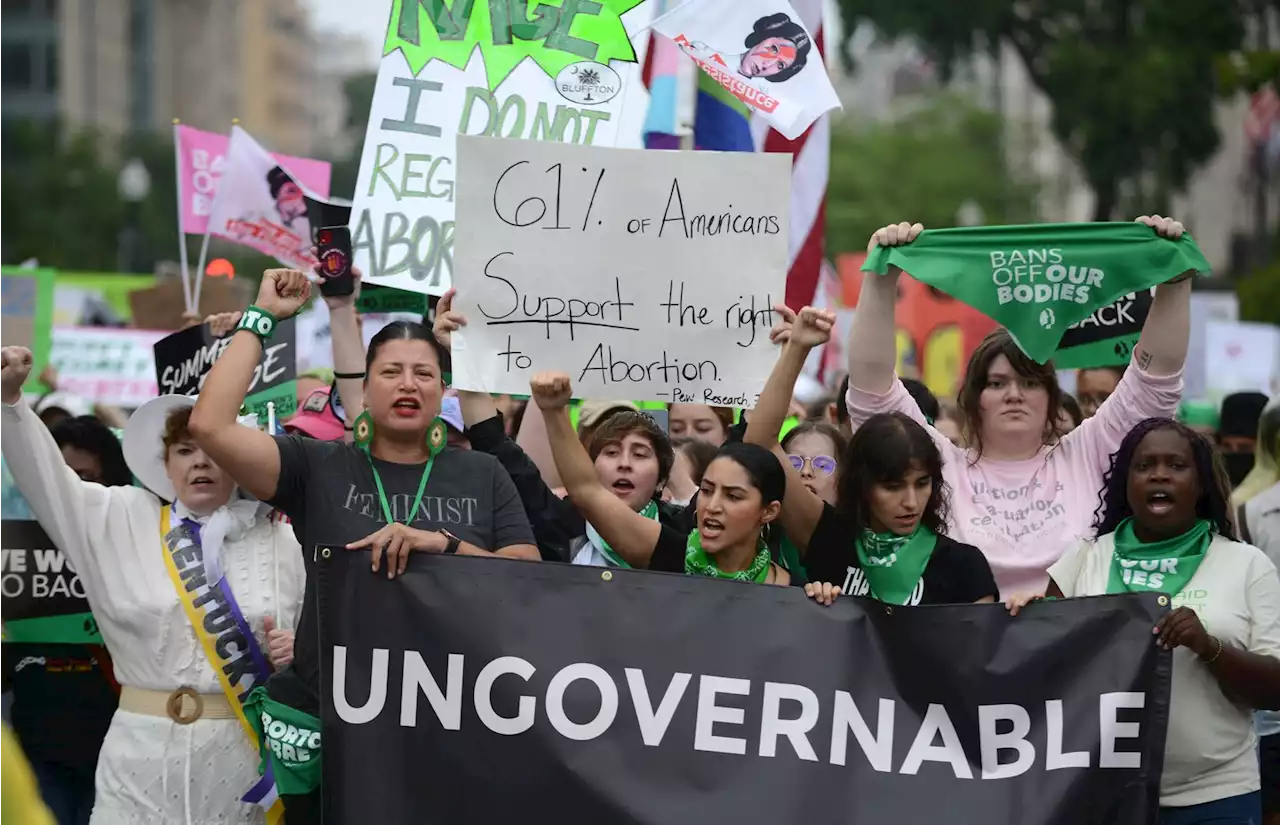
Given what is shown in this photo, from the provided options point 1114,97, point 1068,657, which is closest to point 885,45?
point 1114,97

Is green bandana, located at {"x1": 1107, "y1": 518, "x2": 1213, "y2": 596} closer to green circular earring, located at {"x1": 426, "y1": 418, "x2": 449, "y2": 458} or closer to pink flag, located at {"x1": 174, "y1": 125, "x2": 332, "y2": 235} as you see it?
green circular earring, located at {"x1": 426, "y1": 418, "x2": 449, "y2": 458}

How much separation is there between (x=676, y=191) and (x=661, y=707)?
1.60 metres

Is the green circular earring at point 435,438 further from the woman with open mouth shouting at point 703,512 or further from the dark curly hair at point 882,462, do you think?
the dark curly hair at point 882,462

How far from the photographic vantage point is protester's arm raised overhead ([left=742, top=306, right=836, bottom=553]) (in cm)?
501

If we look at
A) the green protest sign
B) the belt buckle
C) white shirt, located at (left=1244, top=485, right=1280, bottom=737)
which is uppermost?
the green protest sign

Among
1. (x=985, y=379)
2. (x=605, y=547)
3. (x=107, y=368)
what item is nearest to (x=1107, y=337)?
(x=985, y=379)

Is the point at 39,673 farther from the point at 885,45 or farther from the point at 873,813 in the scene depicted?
the point at 885,45

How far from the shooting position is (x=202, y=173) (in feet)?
31.6

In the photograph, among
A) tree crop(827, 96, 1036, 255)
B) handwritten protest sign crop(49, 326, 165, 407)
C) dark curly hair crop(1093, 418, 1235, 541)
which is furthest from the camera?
tree crop(827, 96, 1036, 255)

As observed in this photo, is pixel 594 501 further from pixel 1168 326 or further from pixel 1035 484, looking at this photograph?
pixel 1168 326

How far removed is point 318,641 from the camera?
4.83m

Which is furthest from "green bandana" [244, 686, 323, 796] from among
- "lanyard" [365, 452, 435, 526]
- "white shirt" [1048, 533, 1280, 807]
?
"white shirt" [1048, 533, 1280, 807]

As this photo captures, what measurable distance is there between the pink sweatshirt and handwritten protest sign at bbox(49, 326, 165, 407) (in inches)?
277

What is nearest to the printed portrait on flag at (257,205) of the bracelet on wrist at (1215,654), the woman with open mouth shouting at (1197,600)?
the woman with open mouth shouting at (1197,600)
